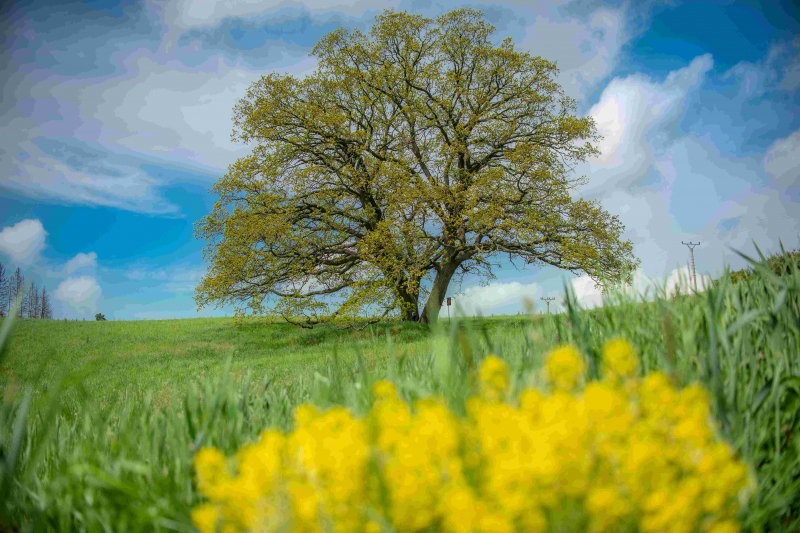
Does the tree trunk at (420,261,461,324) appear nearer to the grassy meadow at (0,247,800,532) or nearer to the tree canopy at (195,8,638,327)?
the tree canopy at (195,8,638,327)

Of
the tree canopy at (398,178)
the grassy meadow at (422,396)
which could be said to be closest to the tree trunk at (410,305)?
the tree canopy at (398,178)

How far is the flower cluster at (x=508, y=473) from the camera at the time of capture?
3.43 ft

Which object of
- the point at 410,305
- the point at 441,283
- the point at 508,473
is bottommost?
the point at 508,473

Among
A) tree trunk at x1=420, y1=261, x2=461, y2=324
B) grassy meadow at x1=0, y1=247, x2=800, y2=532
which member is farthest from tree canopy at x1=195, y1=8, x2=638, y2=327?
grassy meadow at x1=0, y1=247, x2=800, y2=532

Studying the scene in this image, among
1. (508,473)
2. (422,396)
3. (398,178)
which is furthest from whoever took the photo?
(398,178)

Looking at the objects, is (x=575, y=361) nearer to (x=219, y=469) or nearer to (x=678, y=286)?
(x=219, y=469)

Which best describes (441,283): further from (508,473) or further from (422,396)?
(508,473)

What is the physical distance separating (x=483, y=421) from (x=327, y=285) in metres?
18.2

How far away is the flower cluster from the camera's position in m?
1.04

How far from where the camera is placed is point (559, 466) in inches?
40.5

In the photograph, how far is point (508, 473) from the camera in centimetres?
100

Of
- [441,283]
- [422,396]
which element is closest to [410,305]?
[441,283]

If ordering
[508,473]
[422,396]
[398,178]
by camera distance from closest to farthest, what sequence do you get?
1. [508,473]
2. [422,396]
3. [398,178]

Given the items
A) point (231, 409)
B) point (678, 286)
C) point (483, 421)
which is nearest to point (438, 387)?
point (231, 409)
